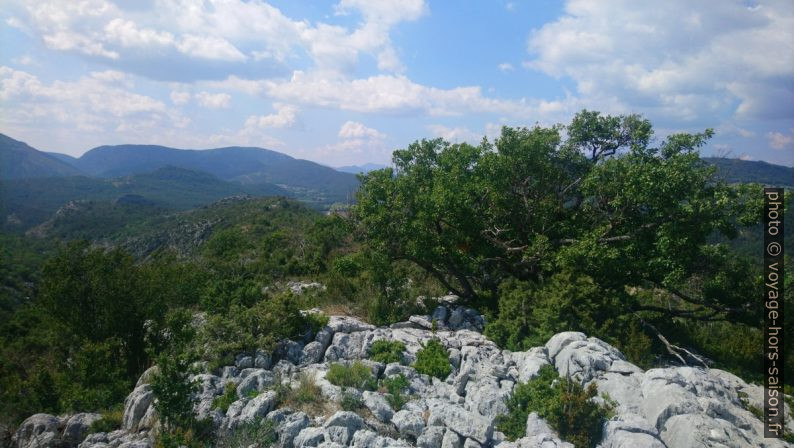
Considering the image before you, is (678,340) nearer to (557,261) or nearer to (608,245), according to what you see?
(608,245)

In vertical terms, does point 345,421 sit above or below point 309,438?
above

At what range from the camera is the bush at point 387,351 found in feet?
35.3

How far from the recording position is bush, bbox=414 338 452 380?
1032 cm

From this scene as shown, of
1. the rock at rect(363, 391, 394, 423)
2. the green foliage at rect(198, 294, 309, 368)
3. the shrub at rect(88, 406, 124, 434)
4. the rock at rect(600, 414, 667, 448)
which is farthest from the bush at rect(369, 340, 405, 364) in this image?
the shrub at rect(88, 406, 124, 434)

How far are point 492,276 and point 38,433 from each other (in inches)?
515

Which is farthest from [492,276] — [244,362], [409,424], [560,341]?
[244,362]

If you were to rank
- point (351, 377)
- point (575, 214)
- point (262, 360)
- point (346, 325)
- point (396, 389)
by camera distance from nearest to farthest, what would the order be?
point (396, 389), point (351, 377), point (262, 360), point (346, 325), point (575, 214)

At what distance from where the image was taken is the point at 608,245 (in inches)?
535

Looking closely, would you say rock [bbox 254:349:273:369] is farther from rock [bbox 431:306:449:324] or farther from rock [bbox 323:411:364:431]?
rock [bbox 431:306:449:324]

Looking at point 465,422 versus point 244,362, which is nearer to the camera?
point 465,422

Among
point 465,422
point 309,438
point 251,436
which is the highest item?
point 465,422

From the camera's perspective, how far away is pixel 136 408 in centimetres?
932

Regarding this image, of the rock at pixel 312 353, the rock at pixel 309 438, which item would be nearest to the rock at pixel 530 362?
the rock at pixel 309 438

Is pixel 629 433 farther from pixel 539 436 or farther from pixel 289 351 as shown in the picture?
pixel 289 351
